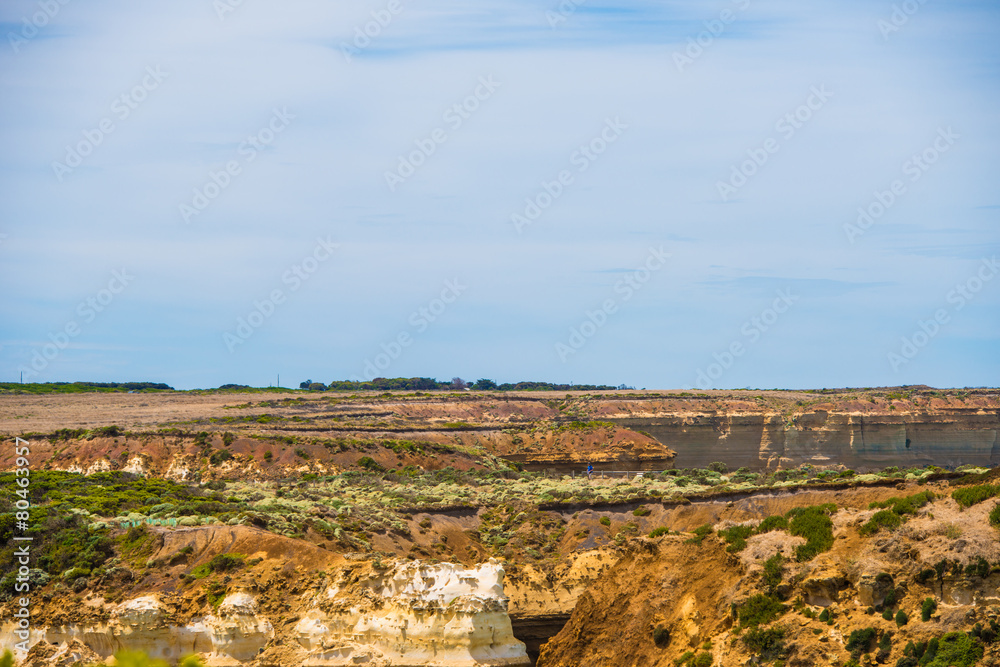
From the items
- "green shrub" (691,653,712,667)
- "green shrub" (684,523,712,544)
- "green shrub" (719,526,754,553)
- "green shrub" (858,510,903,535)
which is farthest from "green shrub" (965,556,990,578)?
"green shrub" (684,523,712,544)

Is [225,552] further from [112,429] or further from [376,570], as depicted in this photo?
[112,429]

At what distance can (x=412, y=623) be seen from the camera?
113ft

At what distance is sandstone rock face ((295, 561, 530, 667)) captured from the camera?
34.2 meters

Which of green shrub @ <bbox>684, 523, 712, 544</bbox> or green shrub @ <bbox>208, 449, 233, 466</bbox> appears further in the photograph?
green shrub @ <bbox>208, 449, 233, 466</bbox>

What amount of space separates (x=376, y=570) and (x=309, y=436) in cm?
5029

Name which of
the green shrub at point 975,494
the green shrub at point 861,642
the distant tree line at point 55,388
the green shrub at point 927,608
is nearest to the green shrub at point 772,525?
the green shrub at point 975,494

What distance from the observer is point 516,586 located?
140ft

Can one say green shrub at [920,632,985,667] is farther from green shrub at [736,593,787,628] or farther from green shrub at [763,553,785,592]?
green shrub at [763,553,785,592]

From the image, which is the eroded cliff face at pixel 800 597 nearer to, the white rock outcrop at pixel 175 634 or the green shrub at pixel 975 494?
the green shrub at pixel 975 494

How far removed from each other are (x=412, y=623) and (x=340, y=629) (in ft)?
7.35

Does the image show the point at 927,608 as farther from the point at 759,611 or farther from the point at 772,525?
the point at 772,525

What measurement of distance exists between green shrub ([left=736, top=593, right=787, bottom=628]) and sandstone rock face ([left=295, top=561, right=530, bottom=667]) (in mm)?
11130

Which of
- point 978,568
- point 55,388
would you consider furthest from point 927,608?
point 55,388

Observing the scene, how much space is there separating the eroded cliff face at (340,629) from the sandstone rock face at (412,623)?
0.03 meters
